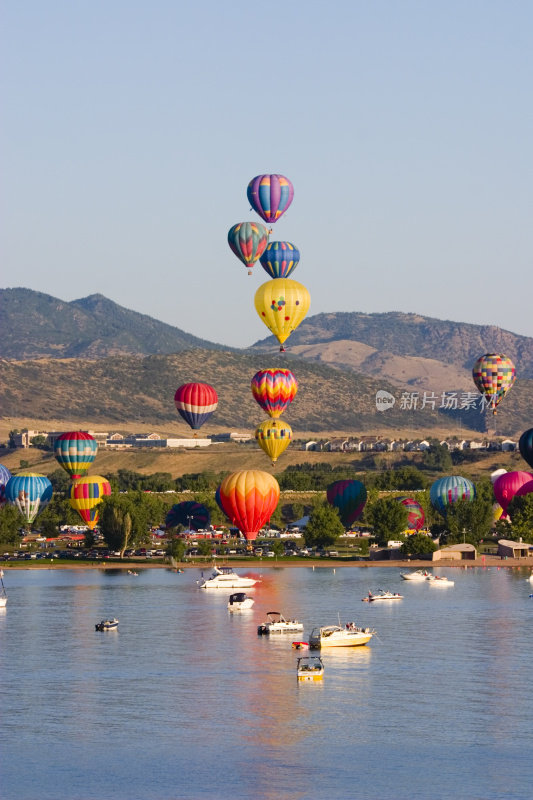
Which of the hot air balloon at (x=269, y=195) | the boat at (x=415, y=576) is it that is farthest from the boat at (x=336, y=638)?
the hot air balloon at (x=269, y=195)

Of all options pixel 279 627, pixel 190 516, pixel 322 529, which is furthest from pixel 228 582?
pixel 190 516

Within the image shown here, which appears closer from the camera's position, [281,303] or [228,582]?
[228,582]

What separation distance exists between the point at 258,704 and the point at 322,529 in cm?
9538

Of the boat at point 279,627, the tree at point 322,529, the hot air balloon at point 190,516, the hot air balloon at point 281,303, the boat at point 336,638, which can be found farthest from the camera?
the hot air balloon at point 190,516

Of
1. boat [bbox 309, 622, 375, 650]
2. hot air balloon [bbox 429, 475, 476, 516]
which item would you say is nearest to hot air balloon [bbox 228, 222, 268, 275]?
hot air balloon [bbox 429, 475, 476, 516]

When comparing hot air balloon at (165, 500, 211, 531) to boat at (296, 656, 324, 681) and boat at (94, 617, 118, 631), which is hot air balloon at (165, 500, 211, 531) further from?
boat at (296, 656, 324, 681)

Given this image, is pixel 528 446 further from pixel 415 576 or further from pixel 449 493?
pixel 415 576

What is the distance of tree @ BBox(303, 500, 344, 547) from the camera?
178375 mm

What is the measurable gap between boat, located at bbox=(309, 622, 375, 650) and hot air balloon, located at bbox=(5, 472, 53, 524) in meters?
92.5

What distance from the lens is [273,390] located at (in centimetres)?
18275

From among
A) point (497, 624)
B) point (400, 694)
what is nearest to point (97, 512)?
point (497, 624)

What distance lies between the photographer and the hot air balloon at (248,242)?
180 m

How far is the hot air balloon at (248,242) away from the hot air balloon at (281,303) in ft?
23.3

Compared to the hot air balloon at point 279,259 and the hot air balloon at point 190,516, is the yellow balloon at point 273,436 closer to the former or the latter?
the hot air balloon at point 190,516
